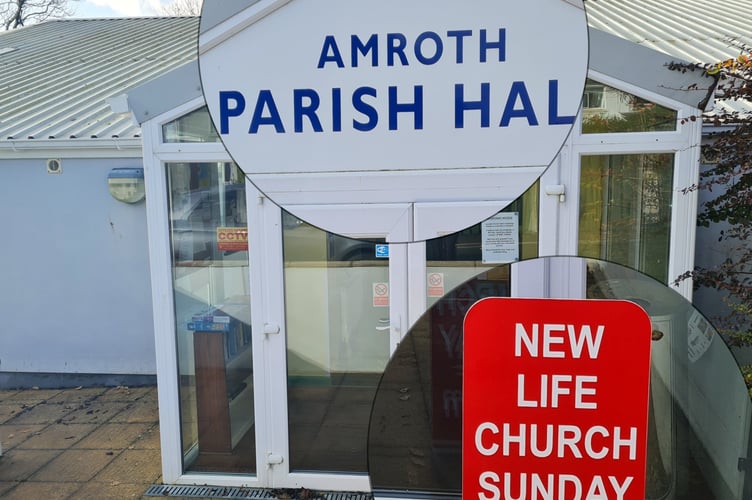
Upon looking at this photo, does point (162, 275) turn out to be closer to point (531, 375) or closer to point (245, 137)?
point (245, 137)

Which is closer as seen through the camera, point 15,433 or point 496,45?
point 496,45

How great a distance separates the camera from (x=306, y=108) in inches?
49.1

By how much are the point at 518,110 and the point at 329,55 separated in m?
0.41

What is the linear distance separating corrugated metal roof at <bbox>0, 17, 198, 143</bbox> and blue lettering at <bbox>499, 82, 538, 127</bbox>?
195 inches

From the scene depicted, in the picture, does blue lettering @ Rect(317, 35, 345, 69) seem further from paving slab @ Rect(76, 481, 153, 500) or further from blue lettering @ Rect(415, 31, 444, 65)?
paving slab @ Rect(76, 481, 153, 500)

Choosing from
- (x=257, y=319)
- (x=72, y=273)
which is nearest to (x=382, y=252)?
(x=257, y=319)

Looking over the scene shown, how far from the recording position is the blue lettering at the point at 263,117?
1.24m

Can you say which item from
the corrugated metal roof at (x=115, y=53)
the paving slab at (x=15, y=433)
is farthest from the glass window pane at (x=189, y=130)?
the paving slab at (x=15, y=433)

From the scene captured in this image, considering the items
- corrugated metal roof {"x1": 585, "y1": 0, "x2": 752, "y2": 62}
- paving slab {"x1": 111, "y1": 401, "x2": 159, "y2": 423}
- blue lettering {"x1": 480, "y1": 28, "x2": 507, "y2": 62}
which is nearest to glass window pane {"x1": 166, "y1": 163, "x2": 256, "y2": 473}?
paving slab {"x1": 111, "y1": 401, "x2": 159, "y2": 423}

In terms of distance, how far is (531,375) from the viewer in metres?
1.24

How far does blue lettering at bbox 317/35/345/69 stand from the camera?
48.4 inches

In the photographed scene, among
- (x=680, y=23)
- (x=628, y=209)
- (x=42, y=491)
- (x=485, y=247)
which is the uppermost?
(x=680, y=23)

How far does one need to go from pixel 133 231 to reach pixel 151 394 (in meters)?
1.69

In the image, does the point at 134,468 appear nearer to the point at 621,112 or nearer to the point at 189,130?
the point at 189,130
